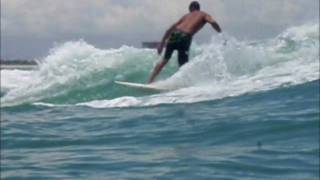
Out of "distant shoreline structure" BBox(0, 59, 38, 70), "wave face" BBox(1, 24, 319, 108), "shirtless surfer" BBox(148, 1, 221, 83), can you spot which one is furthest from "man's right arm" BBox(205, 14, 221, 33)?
"distant shoreline structure" BBox(0, 59, 38, 70)

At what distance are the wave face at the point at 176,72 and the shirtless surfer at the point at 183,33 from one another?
207 mm

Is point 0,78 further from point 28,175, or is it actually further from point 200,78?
point 28,175

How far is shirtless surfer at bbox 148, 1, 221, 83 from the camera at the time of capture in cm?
1140

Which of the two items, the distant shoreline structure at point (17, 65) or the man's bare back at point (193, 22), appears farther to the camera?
the distant shoreline structure at point (17, 65)

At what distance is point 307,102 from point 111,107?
8.46ft

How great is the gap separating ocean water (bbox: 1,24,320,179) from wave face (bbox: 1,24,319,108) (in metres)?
0.02

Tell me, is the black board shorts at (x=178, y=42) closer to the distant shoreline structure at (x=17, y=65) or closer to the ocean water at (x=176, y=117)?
the ocean water at (x=176, y=117)

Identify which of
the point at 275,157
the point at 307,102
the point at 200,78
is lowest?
the point at 275,157

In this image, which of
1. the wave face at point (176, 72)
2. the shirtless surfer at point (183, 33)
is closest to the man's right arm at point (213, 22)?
the shirtless surfer at point (183, 33)

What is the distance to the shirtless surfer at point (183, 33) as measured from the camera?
11398 mm

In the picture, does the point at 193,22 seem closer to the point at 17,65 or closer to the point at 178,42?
the point at 178,42

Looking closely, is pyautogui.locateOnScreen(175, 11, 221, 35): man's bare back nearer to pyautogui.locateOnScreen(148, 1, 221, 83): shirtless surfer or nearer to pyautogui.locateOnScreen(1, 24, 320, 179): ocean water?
pyautogui.locateOnScreen(148, 1, 221, 83): shirtless surfer

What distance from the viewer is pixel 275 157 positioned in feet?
17.5

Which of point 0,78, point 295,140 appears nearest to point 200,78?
point 295,140
